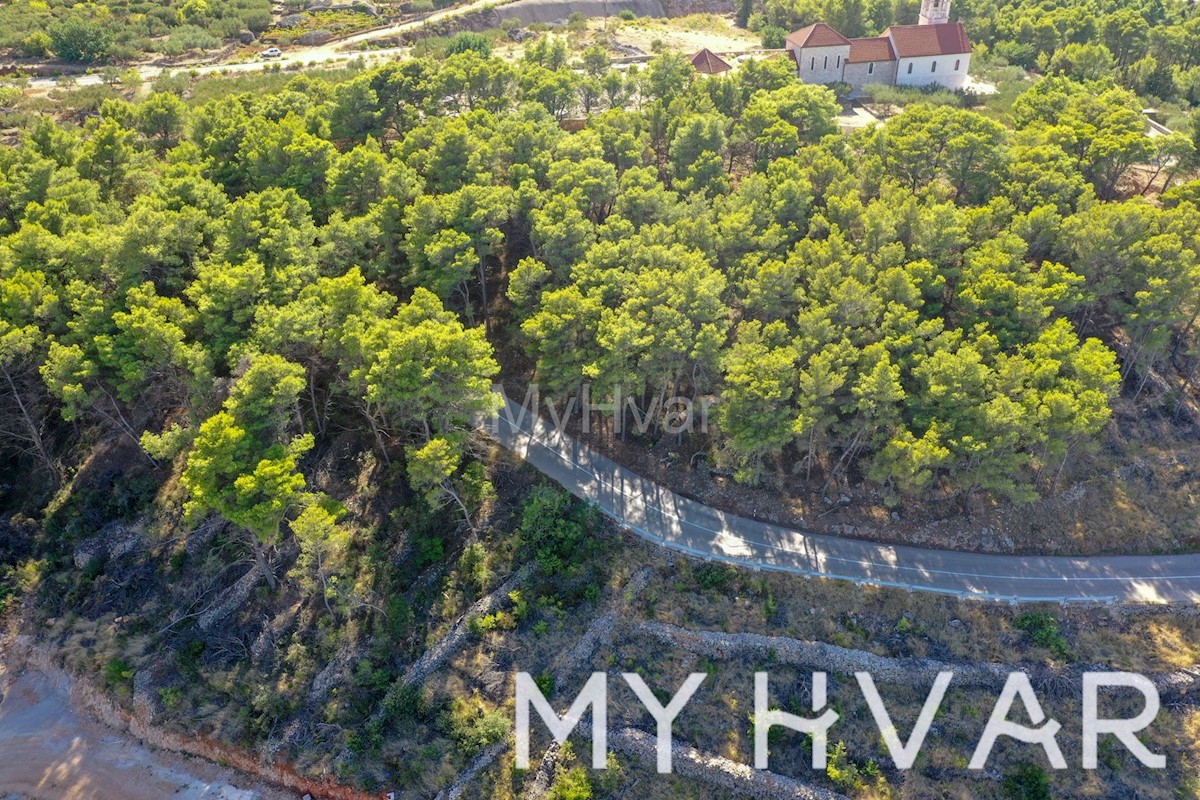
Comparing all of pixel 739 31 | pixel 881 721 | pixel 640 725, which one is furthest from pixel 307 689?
pixel 739 31

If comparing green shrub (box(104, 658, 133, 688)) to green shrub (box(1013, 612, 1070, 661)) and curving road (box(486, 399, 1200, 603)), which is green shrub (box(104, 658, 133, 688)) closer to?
curving road (box(486, 399, 1200, 603))

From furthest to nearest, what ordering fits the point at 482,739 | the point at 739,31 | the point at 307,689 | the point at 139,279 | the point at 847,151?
the point at 739,31
the point at 847,151
the point at 139,279
the point at 307,689
the point at 482,739

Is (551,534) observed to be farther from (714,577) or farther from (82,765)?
(82,765)

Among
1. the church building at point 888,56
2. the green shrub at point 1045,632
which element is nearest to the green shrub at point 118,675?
the green shrub at point 1045,632

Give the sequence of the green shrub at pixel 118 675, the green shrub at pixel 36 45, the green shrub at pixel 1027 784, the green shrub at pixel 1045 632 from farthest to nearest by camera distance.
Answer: the green shrub at pixel 36 45 < the green shrub at pixel 118 675 < the green shrub at pixel 1045 632 < the green shrub at pixel 1027 784

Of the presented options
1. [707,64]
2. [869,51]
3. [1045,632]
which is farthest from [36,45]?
[1045,632]

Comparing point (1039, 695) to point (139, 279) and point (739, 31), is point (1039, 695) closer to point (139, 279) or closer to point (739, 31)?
point (139, 279)

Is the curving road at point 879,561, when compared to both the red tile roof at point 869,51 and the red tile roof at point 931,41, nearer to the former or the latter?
the red tile roof at point 869,51
